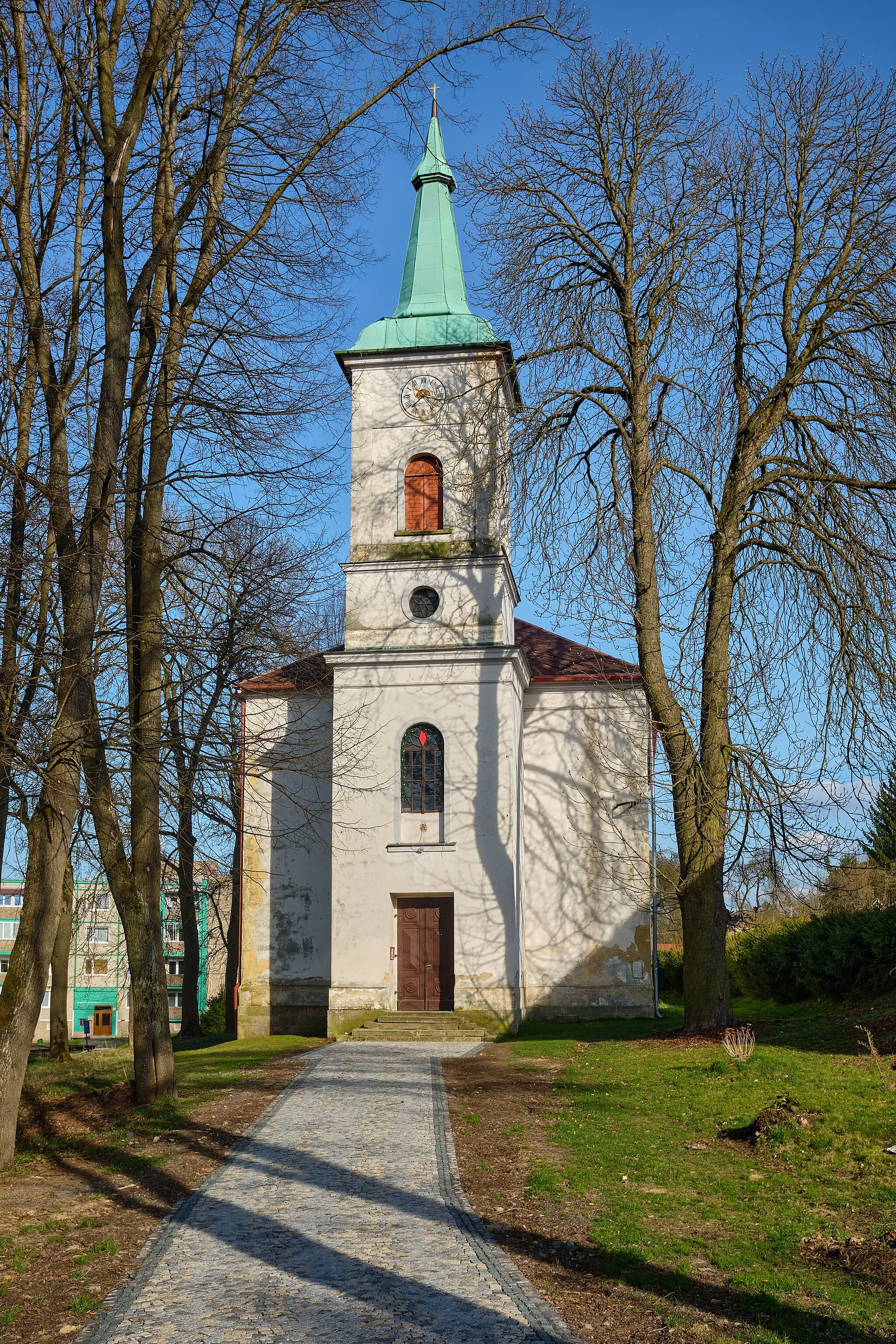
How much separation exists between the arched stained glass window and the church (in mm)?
37

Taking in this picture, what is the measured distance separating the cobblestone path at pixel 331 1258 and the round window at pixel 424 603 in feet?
40.4

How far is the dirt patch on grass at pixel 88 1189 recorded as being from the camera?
7188 mm

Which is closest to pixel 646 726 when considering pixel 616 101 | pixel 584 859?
pixel 584 859

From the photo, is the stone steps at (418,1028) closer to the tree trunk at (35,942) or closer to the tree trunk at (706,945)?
the tree trunk at (706,945)

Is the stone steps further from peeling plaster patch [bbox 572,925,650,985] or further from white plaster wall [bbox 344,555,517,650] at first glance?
white plaster wall [bbox 344,555,517,650]

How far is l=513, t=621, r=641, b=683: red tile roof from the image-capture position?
80.8 ft

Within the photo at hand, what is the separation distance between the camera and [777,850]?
16.7m

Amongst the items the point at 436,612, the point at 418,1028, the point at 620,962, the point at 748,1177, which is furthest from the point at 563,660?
the point at 748,1177

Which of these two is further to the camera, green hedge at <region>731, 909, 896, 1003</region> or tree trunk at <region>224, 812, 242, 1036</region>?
tree trunk at <region>224, 812, 242, 1036</region>

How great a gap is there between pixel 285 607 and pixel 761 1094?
7144 millimetres

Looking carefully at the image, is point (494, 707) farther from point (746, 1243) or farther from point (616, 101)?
point (746, 1243)

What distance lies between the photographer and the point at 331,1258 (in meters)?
7.72

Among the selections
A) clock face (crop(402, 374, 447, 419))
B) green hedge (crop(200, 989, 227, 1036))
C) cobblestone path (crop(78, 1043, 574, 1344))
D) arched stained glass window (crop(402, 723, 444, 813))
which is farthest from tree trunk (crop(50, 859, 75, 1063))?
green hedge (crop(200, 989, 227, 1036))

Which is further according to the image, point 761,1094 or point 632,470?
point 632,470
